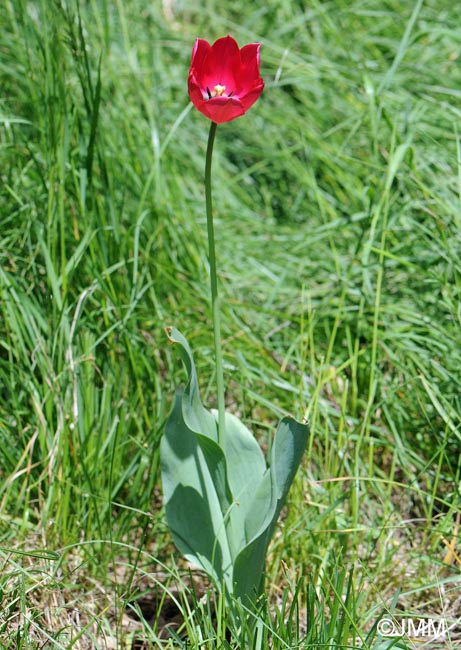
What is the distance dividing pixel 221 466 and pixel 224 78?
2.22ft

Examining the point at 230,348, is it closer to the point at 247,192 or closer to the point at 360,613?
the point at 360,613

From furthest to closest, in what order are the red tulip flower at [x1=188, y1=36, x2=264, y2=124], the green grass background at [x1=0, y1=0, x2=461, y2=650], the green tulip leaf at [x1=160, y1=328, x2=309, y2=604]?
the green grass background at [x1=0, y1=0, x2=461, y2=650]
the green tulip leaf at [x1=160, y1=328, x2=309, y2=604]
the red tulip flower at [x1=188, y1=36, x2=264, y2=124]

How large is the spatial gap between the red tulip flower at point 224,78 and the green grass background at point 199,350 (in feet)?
1.97

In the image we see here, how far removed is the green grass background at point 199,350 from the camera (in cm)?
166

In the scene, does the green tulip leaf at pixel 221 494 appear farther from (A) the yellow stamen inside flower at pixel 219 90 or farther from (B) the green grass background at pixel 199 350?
(A) the yellow stamen inside flower at pixel 219 90

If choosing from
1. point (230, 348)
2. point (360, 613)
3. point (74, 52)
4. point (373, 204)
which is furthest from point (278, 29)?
point (360, 613)

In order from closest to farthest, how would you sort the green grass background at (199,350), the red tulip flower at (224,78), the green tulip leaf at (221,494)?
the red tulip flower at (224,78) → the green tulip leaf at (221,494) → the green grass background at (199,350)

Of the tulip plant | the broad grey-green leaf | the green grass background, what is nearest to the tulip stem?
the tulip plant

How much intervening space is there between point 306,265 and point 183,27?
5.33 ft

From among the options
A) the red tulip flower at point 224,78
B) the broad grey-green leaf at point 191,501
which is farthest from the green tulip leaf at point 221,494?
the red tulip flower at point 224,78

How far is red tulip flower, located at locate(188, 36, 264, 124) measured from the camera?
1310 millimetres

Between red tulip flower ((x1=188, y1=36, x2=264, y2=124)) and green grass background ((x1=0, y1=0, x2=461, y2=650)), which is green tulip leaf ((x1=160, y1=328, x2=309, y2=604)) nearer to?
green grass background ((x1=0, y1=0, x2=461, y2=650))

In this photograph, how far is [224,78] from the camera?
1414 mm

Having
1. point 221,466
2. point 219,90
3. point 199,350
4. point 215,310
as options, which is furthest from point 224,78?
point 199,350
